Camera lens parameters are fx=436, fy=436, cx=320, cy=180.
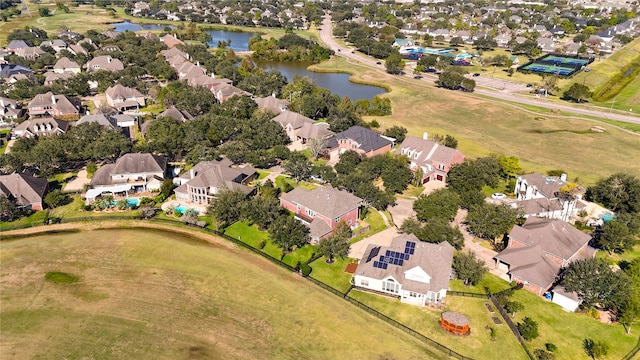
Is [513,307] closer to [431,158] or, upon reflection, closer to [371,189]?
[371,189]

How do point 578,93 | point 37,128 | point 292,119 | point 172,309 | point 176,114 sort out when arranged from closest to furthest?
point 172,309
point 37,128
point 176,114
point 292,119
point 578,93

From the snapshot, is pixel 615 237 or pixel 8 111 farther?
pixel 8 111

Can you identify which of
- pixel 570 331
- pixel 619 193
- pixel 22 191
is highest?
pixel 619 193

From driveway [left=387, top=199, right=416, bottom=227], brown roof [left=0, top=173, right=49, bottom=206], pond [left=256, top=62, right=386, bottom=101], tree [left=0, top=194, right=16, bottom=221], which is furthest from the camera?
pond [left=256, top=62, right=386, bottom=101]

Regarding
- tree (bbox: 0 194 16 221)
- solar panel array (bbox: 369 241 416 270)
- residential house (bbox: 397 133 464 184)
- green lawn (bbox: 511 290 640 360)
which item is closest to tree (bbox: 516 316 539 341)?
green lawn (bbox: 511 290 640 360)

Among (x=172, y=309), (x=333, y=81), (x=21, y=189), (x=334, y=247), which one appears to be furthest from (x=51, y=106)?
(x=334, y=247)

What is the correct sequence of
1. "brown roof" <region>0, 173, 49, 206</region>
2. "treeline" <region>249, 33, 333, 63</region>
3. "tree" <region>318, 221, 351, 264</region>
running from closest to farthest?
1. "tree" <region>318, 221, 351, 264</region>
2. "brown roof" <region>0, 173, 49, 206</region>
3. "treeline" <region>249, 33, 333, 63</region>

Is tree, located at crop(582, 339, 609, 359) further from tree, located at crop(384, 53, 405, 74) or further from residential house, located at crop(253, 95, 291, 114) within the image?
tree, located at crop(384, 53, 405, 74)
